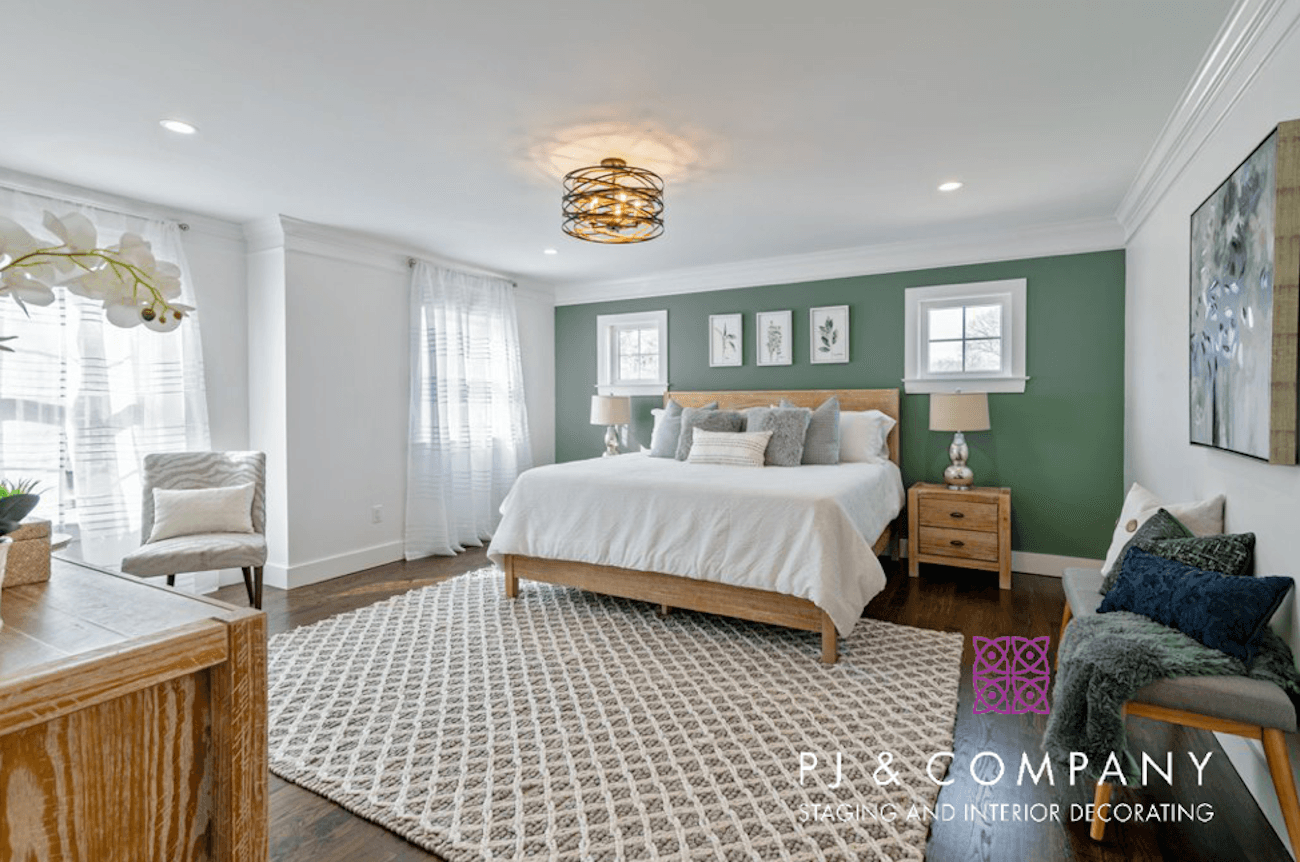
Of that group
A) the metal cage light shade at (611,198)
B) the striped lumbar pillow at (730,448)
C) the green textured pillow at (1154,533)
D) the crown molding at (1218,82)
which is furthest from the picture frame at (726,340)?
the green textured pillow at (1154,533)

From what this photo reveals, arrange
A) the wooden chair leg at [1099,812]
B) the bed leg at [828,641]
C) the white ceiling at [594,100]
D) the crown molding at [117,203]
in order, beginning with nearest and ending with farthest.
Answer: the wooden chair leg at [1099,812] → the white ceiling at [594,100] → the bed leg at [828,641] → the crown molding at [117,203]

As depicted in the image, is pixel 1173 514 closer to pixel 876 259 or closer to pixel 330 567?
pixel 876 259

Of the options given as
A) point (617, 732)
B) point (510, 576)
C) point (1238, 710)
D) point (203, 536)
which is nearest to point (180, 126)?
point (203, 536)

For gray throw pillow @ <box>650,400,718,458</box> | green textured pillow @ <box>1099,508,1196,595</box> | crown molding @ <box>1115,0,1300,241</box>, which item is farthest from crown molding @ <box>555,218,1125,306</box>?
green textured pillow @ <box>1099,508,1196,595</box>

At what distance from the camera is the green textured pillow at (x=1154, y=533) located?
7.13ft

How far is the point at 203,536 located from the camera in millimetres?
3312

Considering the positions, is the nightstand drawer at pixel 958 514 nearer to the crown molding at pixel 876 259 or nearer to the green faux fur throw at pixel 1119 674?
the crown molding at pixel 876 259

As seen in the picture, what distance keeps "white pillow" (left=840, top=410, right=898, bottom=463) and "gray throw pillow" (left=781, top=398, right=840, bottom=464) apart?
0.14m

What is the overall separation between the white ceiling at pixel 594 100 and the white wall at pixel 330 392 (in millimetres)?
453

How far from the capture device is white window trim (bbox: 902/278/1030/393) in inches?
173

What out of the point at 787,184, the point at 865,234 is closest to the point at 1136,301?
the point at 865,234

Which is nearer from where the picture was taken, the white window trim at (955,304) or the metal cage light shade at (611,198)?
the metal cage light shade at (611,198)

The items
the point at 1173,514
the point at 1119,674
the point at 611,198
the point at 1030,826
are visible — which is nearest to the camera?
the point at 1119,674

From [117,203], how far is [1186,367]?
18.1ft
